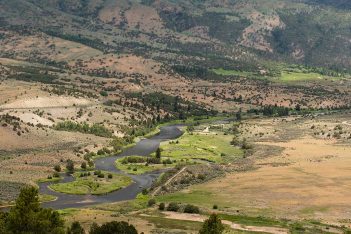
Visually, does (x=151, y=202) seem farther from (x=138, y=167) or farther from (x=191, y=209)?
(x=138, y=167)

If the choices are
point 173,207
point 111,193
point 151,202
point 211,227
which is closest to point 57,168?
point 111,193

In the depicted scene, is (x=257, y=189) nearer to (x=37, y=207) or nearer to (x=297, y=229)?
(x=297, y=229)

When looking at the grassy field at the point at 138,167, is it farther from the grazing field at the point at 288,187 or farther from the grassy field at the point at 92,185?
the grazing field at the point at 288,187

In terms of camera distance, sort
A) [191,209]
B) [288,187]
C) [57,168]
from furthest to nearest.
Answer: [57,168], [288,187], [191,209]

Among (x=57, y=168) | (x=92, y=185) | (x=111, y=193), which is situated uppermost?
(x=57, y=168)

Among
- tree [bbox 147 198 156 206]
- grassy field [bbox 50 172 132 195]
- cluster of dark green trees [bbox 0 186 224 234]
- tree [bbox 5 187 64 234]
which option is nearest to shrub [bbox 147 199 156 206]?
tree [bbox 147 198 156 206]

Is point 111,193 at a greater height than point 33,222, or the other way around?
point 33,222
